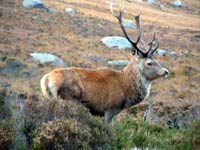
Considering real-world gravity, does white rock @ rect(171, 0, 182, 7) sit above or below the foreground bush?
below

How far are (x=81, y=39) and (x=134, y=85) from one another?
37.8 metres

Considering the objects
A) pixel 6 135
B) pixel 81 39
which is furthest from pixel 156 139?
pixel 81 39

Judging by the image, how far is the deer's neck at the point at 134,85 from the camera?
9483 millimetres

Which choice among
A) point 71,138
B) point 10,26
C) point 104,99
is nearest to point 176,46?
point 10,26

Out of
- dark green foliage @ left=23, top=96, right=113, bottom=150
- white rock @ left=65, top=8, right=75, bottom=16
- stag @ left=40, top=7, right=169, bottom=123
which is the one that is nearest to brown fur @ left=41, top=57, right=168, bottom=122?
stag @ left=40, top=7, right=169, bottom=123

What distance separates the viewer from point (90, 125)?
6.45 metres

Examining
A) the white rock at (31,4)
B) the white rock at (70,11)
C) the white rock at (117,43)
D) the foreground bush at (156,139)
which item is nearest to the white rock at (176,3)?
the white rock at (70,11)

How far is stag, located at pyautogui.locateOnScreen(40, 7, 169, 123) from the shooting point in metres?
8.62

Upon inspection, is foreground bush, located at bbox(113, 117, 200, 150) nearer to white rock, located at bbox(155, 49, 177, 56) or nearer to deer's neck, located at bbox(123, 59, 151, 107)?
deer's neck, located at bbox(123, 59, 151, 107)

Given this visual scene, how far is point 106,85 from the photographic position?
9.16 m

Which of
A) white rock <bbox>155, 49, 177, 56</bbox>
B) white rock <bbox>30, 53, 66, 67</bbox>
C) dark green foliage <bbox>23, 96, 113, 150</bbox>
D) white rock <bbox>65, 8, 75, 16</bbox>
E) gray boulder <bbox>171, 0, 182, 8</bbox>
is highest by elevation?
dark green foliage <bbox>23, 96, 113, 150</bbox>

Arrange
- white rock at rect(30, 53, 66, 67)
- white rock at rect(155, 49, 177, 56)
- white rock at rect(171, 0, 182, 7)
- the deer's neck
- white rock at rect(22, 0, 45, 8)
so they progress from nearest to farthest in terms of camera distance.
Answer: the deer's neck, white rock at rect(30, 53, 66, 67), white rock at rect(155, 49, 177, 56), white rock at rect(22, 0, 45, 8), white rock at rect(171, 0, 182, 7)

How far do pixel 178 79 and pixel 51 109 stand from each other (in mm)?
26766

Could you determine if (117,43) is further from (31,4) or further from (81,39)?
(31,4)
